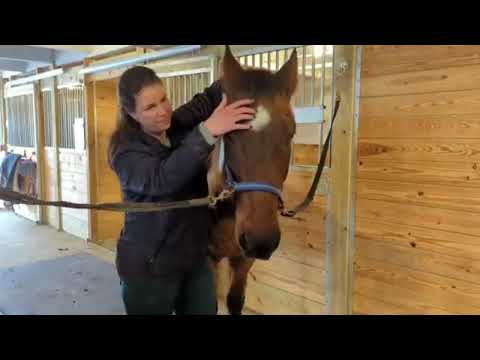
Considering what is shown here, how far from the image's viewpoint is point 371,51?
71.7 inches

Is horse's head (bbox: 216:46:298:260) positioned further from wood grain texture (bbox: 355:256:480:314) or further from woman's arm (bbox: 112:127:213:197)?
wood grain texture (bbox: 355:256:480:314)

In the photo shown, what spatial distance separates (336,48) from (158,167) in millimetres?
1297

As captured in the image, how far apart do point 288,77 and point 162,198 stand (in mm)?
591

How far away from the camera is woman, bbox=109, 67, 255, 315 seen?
3.43ft

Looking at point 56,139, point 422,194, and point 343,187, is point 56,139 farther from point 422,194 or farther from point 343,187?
point 422,194

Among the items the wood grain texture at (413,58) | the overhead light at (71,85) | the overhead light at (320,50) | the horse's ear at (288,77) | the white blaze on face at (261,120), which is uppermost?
the overhead light at (71,85)

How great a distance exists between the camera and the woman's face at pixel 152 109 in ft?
Answer: 3.74

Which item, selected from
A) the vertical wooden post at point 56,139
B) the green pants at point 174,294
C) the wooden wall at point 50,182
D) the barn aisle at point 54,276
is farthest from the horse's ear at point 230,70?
the wooden wall at point 50,182

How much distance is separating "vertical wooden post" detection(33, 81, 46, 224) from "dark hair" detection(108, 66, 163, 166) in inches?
180

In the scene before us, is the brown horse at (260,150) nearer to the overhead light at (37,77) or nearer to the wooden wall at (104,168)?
the wooden wall at (104,168)

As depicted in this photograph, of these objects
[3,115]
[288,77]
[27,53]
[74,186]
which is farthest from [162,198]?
[3,115]

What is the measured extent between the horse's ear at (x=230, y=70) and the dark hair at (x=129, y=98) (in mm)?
225

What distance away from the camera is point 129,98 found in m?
1.16
